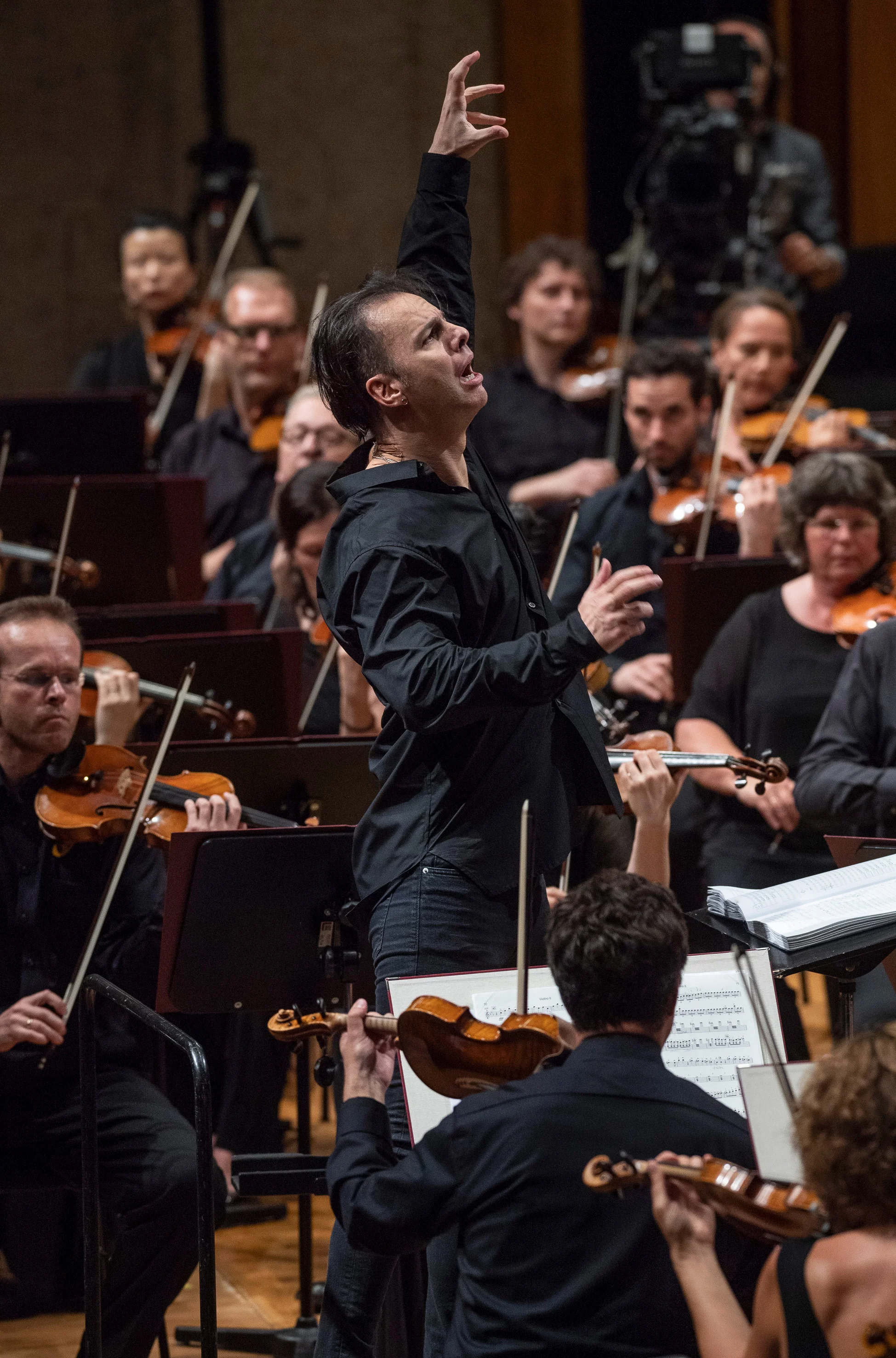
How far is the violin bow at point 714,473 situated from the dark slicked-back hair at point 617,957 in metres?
2.20

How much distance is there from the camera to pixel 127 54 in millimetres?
6703

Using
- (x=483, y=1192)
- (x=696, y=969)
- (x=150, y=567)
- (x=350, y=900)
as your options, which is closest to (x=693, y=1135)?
(x=483, y=1192)

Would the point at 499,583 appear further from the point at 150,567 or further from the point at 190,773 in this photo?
the point at 150,567

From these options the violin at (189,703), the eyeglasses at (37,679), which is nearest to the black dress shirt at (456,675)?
the eyeglasses at (37,679)

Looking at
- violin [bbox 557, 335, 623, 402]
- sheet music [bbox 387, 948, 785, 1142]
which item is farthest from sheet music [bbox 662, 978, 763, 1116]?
violin [bbox 557, 335, 623, 402]

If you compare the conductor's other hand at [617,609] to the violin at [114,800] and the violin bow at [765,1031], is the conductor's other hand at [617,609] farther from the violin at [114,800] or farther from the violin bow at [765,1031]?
the violin at [114,800]

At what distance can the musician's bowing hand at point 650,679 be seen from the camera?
3.68 metres

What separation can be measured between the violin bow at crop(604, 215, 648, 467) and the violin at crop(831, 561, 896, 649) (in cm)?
153

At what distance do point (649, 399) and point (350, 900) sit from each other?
6.64ft

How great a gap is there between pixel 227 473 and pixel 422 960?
9.92ft

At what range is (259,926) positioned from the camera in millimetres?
2447

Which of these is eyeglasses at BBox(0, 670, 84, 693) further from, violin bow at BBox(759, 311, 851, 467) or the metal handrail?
violin bow at BBox(759, 311, 851, 467)

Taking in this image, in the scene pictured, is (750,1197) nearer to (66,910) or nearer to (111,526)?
(66,910)

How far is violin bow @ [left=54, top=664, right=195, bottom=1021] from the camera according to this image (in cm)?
264
